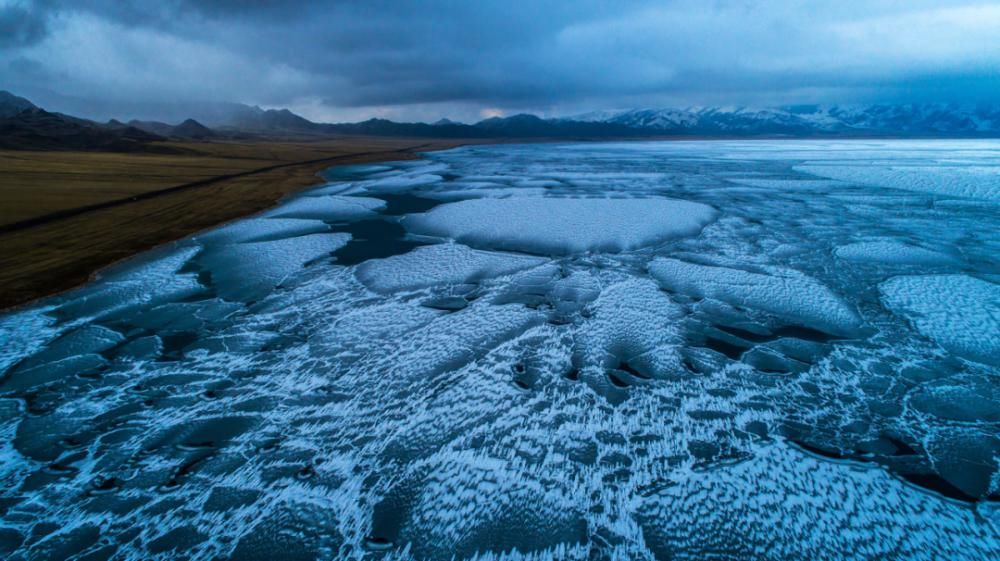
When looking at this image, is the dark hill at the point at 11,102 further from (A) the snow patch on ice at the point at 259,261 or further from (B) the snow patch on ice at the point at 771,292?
(B) the snow patch on ice at the point at 771,292

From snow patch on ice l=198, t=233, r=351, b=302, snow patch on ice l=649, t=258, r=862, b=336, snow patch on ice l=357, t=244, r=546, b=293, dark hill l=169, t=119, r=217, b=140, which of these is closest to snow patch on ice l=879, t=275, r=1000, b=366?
snow patch on ice l=649, t=258, r=862, b=336

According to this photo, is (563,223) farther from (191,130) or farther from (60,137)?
(191,130)

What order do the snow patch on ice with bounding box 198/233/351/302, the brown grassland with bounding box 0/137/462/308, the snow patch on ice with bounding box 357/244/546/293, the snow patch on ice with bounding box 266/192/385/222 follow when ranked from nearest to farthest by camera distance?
the snow patch on ice with bounding box 198/233/351/302 < the snow patch on ice with bounding box 357/244/546/293 < the brown grassland with bounding box 0/137/462/308 < the snow patch on ice with bounding box 266/192/385/222

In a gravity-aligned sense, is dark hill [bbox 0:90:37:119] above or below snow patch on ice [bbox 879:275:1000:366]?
above

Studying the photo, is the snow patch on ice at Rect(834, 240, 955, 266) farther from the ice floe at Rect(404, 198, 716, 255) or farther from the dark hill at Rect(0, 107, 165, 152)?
the dark hill at Rect(0, 107, 165, 152)

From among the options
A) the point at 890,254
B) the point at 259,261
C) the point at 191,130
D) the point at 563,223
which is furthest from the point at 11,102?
the point at 890,254

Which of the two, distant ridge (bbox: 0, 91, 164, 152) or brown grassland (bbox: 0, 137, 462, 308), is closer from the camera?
brown grassland (bbox: 0, 137, 462, 308)

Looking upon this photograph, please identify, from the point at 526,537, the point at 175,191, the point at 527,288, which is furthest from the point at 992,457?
the point at 175,191

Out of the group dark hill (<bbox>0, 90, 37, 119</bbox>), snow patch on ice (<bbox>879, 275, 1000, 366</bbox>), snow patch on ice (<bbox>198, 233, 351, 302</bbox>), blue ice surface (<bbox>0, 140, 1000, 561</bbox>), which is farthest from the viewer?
dark hill (<bbox>0, 90, 37, 119</bbox>)
